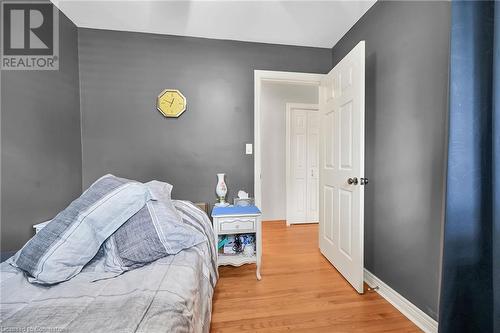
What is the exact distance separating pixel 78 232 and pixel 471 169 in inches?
70.2

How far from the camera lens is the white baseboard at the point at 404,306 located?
1360 mm

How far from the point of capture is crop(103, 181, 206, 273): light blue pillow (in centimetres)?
101

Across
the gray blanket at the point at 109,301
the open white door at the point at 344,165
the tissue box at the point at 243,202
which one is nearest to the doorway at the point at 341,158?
the open white door at the point at 344,165

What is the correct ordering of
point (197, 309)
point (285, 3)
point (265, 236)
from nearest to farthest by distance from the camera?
point (197, 309) < point (285, 3) < point (265, 236)

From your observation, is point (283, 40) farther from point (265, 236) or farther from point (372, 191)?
point (265, 236)

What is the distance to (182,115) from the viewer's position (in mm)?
2297

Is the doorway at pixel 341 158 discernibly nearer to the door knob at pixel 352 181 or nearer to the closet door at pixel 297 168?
the door knob at pixel 352 181

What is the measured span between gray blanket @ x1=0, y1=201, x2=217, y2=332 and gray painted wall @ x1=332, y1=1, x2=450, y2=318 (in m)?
1.46

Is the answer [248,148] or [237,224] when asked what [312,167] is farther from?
[237,224]

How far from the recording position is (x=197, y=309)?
2.94 feet

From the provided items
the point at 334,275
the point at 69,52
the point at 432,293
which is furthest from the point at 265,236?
the point at 69,52

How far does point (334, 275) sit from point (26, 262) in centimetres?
220

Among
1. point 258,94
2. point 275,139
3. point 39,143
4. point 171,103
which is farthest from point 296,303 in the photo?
point 275,139

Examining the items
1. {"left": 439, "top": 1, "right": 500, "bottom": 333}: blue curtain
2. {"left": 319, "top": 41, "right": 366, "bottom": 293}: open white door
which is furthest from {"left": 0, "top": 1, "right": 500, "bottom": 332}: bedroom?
{"left": 319, "top": 41, "right": 366, "bottom": 293}: open white door
